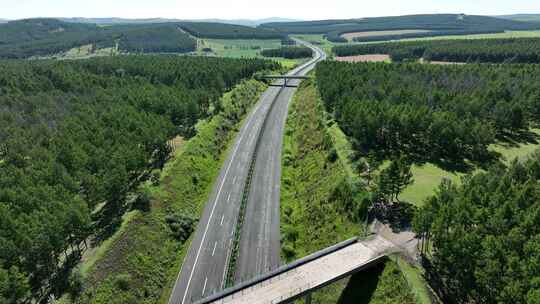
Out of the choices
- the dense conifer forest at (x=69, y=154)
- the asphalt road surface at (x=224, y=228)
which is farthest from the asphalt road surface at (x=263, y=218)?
the dense conifer forest at (x=69, y=154)

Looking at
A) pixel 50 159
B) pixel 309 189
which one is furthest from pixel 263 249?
pixel 50 159

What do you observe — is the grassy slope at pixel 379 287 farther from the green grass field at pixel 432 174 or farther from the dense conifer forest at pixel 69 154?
the dense conifer forest at pixel 69 154

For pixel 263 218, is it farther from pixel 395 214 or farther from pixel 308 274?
pixel 395 214

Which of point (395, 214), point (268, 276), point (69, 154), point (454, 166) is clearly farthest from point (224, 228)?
point (454, 166)

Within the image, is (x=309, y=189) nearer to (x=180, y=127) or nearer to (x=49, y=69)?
(x=180, y=127)

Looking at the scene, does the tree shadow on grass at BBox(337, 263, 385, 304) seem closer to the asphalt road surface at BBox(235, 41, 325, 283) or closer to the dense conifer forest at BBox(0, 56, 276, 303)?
the asphalt road surface at BBox(235, 41, 325, 283)

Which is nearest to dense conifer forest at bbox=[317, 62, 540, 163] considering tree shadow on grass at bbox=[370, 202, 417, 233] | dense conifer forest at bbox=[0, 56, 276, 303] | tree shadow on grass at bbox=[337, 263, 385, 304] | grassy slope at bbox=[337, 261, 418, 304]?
tree shadow on grass at bbox=[370, 202, 417, 233]
